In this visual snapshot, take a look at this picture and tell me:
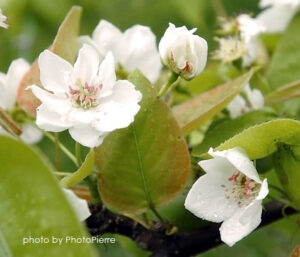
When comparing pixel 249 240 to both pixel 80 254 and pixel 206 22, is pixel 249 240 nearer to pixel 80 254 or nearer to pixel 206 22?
pixel 206 22

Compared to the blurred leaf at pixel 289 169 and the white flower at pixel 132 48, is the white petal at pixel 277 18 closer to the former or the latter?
the white flower at pixel 132 48

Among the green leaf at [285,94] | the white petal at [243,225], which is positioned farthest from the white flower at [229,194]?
the green leaf at [285,94]

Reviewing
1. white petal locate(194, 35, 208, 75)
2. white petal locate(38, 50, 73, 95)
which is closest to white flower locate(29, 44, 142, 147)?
white petal locate(38, 50, 73, 95)

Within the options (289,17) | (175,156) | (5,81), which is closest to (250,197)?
(175,156)

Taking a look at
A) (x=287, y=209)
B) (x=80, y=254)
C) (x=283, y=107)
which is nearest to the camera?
(x=80, y=254)

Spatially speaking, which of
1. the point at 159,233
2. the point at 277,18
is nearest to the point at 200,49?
the point at 159,233

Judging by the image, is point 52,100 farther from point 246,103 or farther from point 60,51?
point 246,103

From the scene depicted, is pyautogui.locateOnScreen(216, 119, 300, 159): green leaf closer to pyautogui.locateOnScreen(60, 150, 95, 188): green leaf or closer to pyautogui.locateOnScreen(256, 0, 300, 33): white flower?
pyautogui.locateOnScreen(60, 150, 95, 188): green leaf
